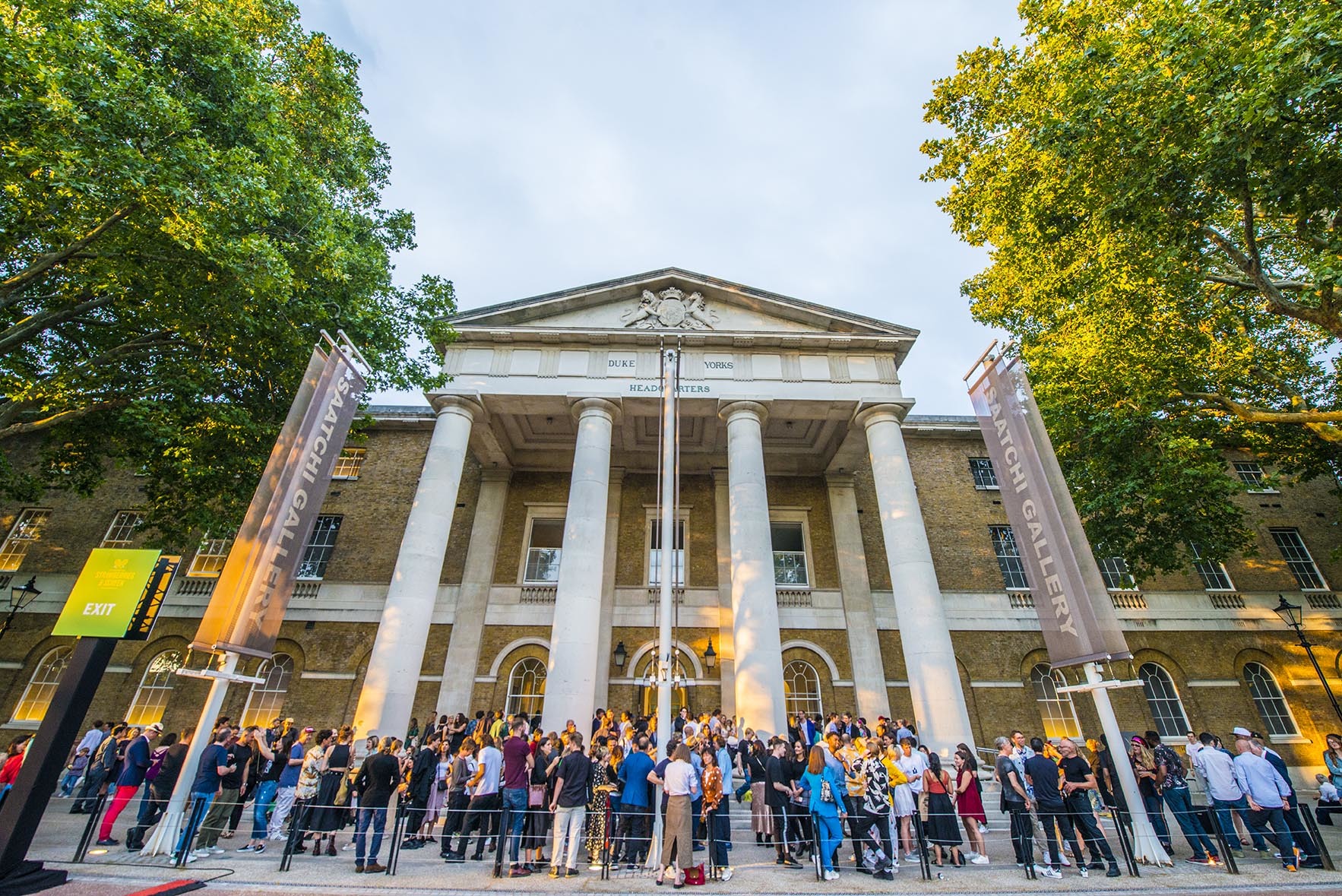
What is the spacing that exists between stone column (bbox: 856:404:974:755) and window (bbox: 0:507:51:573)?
2763cm

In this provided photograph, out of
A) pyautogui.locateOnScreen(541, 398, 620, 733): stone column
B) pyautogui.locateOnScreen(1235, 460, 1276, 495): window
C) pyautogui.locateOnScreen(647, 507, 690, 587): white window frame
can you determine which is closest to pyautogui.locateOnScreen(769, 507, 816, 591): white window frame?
Answer: pyautogui.locateOnScreen(647, 507, 690, 587): white window frame

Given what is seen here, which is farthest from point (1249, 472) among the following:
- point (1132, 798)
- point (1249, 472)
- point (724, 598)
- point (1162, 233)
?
point (1132, 798)

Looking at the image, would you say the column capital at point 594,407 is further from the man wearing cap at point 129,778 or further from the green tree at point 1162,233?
the man wearing cap at point 129,778

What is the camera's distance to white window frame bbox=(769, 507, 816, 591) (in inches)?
773

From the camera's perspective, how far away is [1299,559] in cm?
2061

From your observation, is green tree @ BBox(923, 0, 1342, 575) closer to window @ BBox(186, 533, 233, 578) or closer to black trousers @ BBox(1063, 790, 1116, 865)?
black trousers @ BBox(1063, 790, 1116, 865)

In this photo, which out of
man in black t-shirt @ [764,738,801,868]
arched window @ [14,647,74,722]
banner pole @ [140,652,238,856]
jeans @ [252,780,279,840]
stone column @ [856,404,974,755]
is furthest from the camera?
arched window @ [14,647,74,722]

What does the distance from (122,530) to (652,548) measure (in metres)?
18.2

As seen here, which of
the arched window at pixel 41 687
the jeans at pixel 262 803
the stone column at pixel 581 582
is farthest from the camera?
the arched window at pixel 41 687

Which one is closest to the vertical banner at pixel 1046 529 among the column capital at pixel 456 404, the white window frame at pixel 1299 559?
the column capital at pixel 456 404

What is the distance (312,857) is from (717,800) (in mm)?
5776

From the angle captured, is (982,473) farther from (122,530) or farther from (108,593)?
(122,530)

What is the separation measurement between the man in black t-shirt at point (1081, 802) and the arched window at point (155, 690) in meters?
22.6

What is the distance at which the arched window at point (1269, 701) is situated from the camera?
59.0 ft
